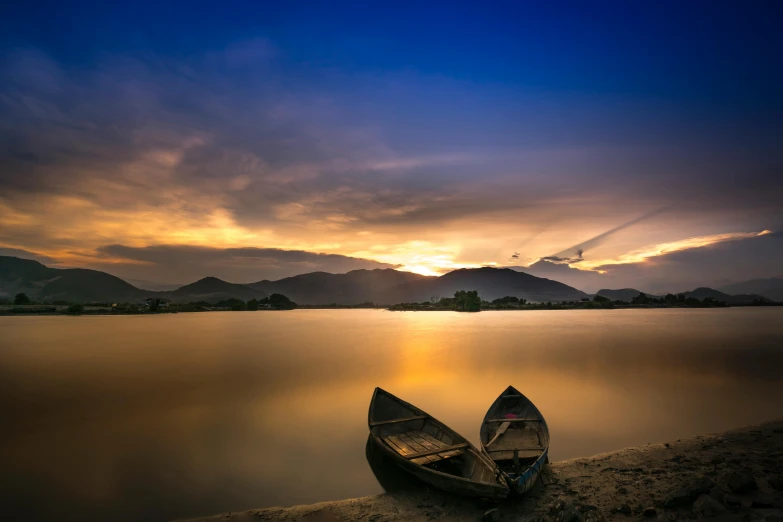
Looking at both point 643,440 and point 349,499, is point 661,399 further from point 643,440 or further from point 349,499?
point 349,499

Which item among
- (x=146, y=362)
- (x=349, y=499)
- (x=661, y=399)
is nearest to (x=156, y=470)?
(x=349, y=499)

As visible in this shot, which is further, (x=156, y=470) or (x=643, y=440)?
(x=643, y=440)

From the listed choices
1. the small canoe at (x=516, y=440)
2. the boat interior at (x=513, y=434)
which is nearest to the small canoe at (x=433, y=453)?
the small canoe at (x=516, y=440)

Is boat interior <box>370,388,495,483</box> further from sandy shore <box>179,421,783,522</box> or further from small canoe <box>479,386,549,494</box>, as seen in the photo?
sandy shore <box>179,421,783,522</box>

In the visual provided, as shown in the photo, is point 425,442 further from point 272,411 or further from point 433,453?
point 272,411

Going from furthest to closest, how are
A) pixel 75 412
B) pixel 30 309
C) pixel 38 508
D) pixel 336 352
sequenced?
1. pixel 30 309
2. pixel 336 352
3. pixel 75 412
4. pixel 38 508

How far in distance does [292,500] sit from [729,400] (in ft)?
62.4

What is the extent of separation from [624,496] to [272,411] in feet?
43.8

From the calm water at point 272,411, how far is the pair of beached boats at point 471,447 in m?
1.12

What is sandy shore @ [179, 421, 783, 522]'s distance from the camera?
265 inches

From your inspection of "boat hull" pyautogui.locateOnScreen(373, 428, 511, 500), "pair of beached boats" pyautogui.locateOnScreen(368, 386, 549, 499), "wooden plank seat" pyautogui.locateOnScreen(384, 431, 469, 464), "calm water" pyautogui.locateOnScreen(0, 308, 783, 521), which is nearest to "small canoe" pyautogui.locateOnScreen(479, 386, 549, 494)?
"pair of beached boats" pyautogui.locateOnScreen(368, 386, 549, 499)

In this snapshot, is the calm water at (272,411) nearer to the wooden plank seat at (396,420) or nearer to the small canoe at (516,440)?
the wooden plank seat at (396,420)

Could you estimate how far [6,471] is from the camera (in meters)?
10.4

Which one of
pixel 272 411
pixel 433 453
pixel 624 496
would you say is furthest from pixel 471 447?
pixel 272 411
